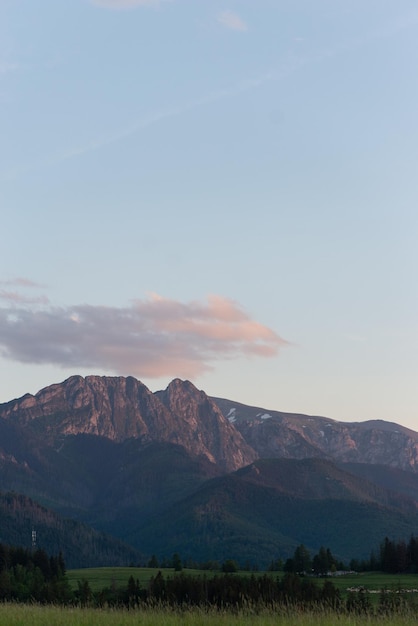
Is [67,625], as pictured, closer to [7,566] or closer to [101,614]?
[101,614]

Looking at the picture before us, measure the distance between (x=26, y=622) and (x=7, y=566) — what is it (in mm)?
169772

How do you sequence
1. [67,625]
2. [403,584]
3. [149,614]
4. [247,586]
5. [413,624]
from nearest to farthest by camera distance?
[413,624] → [67,625] → [149,614] → [247,586] → [403,584]

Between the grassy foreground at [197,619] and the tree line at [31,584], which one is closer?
the grassy foreground at [197,619]

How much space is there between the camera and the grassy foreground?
1210 inches

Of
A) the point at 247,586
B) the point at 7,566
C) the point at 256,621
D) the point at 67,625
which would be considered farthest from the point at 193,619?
the point at 7,566

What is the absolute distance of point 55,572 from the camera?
19988cm

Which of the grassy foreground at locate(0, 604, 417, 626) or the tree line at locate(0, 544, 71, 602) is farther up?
the grassy foreground at locate(0, 604, 417, 626)

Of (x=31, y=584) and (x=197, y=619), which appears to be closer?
(x=197, y=619)

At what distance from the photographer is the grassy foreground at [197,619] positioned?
1210 inches

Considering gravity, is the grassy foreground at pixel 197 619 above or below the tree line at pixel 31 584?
above

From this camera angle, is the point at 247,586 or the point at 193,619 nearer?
the point at 193,619

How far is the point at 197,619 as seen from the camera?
3231 centimetres

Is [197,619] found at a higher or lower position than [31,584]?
higher

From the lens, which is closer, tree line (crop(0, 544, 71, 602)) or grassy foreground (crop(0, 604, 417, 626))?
grassy foreground (crop(0, 604, 417, 626))
